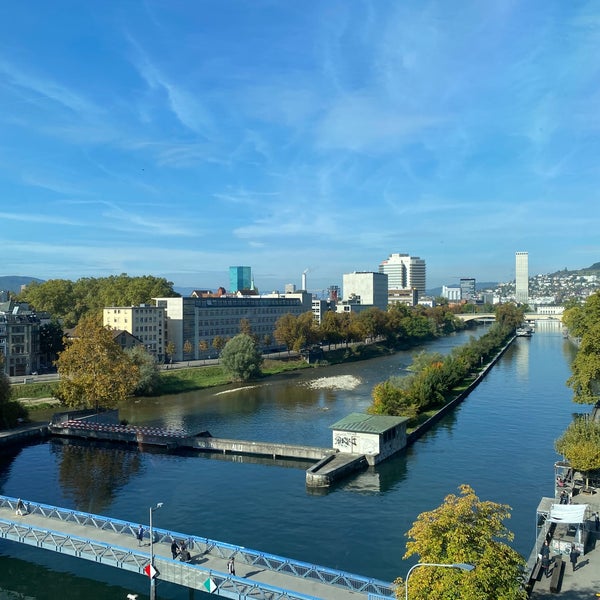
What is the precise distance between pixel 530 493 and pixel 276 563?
17938 millimetres

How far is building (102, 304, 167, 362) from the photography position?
3558 inches

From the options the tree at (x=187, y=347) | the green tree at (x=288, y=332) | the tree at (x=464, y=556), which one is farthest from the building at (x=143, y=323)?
the tree at (x=464, y=556)

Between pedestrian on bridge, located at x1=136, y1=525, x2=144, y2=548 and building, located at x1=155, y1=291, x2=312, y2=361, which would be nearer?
pedestrian on bridge, located at x1=136, y1=525, x2=144, y2=548

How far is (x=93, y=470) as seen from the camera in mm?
42344

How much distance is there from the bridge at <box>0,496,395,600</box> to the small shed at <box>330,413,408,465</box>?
17537mm

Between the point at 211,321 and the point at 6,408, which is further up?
the point at 211,321

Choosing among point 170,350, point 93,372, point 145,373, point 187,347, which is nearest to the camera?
point 93,372

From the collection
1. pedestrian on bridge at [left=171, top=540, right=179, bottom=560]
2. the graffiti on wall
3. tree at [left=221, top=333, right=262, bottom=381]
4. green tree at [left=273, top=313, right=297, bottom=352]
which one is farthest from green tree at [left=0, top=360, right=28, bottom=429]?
green tree at [left=273, top=313, right=297, bottom=352]

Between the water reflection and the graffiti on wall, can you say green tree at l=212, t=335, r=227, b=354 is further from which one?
the graffiti on wall

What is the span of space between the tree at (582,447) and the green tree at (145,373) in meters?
48.0

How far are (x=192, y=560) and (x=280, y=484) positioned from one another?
15.0 meters

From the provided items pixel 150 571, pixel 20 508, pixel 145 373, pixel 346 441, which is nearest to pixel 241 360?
pixel 145 373

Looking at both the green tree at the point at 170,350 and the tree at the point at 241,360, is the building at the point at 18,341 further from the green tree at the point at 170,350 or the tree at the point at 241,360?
the tree at the point at 241,360

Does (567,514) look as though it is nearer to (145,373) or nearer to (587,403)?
(587,403)
